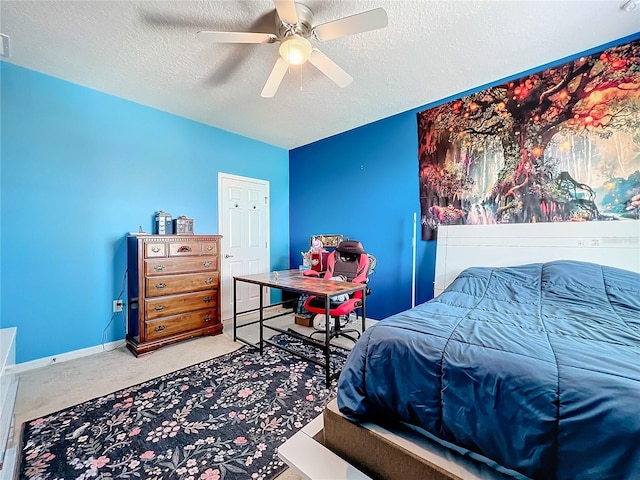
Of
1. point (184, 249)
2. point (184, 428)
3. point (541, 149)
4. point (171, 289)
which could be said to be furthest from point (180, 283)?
point (541, 149)

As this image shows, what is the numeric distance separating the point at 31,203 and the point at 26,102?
3.00 ft

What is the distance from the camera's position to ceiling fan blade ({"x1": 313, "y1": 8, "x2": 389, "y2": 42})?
1529 mm

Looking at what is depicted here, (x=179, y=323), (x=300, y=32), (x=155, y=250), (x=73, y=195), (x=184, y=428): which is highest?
(x=300, y=32)

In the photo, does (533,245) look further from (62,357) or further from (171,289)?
(62,357)

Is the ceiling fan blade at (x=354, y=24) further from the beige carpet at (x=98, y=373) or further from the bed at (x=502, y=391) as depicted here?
the beige carpet at (x=98, y=373)

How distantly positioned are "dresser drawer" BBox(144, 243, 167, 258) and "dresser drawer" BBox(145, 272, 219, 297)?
0.78 feet

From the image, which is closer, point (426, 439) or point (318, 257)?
point (426, 439)

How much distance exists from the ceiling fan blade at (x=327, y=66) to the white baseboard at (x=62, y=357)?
11.2ft

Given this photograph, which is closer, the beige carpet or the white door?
the beige carpet

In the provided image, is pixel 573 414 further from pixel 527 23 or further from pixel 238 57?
pixel 238 57

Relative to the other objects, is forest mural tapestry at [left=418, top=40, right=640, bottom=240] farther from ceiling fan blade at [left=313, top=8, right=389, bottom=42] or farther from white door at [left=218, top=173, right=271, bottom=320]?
white door at [left=218, top=173, right=271, bottom=320]

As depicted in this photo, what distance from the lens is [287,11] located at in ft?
5.27

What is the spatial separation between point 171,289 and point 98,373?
91cm

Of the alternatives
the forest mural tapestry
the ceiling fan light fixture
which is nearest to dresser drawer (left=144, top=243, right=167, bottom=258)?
the ceiling fan light fixture
